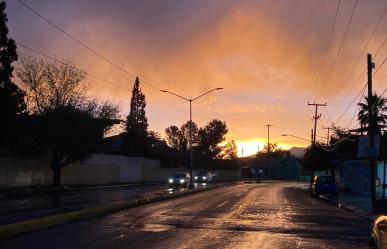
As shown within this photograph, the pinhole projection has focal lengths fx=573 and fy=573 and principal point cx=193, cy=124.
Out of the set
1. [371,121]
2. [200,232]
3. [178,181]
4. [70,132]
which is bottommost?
[200,232]

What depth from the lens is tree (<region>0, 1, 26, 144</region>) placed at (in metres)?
44.1

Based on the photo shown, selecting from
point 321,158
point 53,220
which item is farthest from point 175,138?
point 53,220

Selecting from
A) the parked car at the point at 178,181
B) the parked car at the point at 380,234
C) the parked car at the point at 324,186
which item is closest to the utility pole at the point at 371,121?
the parked car at the point at 324,186

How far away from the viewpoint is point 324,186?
4672 cm

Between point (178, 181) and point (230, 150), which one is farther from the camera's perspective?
point (230, 150)

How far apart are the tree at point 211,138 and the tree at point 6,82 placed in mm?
102104

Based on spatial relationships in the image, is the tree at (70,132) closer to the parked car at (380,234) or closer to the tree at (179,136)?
the parked car at (380,234)

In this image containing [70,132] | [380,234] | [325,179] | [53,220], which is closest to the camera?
[380,234]

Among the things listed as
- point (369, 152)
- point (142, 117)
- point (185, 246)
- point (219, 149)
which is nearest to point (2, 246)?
point (185, 246)

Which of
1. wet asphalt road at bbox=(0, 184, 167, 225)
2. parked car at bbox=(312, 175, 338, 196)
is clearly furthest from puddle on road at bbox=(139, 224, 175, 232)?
parked car at bbox=(312, 175, 338, 196)

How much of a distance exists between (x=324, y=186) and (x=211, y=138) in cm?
10023

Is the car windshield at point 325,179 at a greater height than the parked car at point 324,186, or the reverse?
the car windshield at point 325,179

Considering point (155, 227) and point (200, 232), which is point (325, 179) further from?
point (200, 232)

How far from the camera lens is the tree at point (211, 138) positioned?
146m
